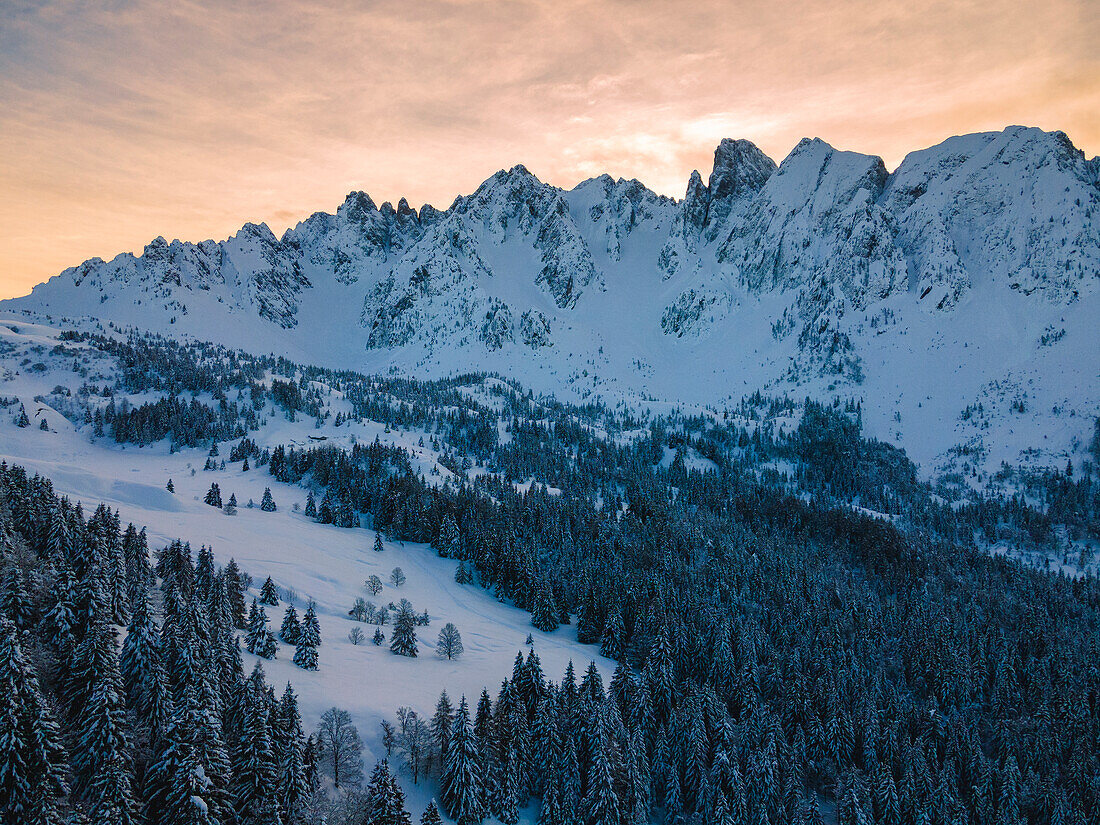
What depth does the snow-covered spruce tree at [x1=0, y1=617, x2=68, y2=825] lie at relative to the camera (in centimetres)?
3684

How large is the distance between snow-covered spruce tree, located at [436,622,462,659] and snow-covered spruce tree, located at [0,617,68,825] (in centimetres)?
5346

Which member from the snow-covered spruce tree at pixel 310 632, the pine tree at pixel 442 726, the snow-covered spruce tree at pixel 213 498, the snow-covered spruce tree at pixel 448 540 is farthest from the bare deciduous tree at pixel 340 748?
the snow-covered spruce tree at pixel 213 498

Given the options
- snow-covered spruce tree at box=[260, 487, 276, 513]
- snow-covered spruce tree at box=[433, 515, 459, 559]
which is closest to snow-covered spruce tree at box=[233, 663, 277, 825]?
snow-covered spruce tree at box=[433, 515, 459, 559]

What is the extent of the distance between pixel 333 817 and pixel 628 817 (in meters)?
30.7

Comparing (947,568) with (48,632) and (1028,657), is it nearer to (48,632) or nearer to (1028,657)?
(1028,657)

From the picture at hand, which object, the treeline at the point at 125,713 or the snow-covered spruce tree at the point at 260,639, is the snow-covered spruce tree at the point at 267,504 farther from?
the snow-covered spruce tree at the point at 260,639

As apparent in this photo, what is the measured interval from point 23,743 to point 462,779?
34.4 m

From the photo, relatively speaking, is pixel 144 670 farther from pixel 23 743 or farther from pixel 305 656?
pixel 305 656

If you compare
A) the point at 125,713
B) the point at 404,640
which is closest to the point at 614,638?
the point at 404,640

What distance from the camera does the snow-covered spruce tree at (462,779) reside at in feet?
188

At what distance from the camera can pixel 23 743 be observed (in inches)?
1474

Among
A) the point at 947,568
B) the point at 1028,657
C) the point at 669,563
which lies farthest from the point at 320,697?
the point at 947,568

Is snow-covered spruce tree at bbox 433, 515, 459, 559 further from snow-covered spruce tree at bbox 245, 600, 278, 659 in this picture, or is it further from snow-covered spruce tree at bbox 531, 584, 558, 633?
snow-covered spruce tree at bbox 245, 600, 278, 659

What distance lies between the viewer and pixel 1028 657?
122m
